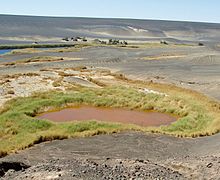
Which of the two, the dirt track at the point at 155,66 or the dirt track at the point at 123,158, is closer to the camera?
the dirt track at the point at 123,158

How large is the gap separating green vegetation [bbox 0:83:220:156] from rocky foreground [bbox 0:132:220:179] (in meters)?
1.15

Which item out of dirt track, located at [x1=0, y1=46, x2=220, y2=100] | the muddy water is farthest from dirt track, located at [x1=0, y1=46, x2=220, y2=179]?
dirt track, located at [x1=0, y1=46, x2=220, y2=100]

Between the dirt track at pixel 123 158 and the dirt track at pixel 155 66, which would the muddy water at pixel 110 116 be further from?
the dirt track at pixel 155 66

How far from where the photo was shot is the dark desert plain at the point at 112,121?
47.6ft

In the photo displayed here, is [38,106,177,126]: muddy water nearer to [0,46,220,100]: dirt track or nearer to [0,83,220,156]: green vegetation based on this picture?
[0,83,220,156]: green vegetation

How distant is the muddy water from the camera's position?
26177 mm

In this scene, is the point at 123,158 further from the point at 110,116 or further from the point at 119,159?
the point at 110,116

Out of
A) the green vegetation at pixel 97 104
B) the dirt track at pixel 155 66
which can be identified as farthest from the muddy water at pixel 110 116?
the dirt track at pixel 155 66

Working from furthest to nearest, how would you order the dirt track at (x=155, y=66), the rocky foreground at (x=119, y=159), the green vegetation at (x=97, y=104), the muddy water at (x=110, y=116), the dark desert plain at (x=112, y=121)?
the dirt track at (x=155, y=66)
the muddy water at (x=110, y=116)
the green vegetation at (x=97, y=104)
the dark desert plain at (x=112, y=121)
the rocky foreground at (x=119, y=159)

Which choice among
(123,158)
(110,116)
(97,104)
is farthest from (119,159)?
(97,104)

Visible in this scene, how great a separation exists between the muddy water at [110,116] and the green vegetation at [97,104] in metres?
0.81

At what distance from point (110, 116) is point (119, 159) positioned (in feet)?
38.7

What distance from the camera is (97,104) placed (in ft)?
98.8

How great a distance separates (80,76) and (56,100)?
40.1ft
